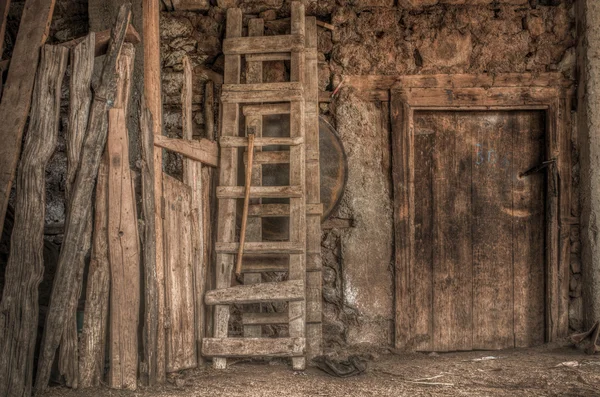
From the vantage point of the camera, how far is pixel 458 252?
495 centimetres

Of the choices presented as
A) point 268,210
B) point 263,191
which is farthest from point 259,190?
point 268,210

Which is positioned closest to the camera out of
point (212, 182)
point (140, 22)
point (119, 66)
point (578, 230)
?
point (119, 66)

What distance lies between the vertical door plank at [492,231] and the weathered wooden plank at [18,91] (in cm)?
312

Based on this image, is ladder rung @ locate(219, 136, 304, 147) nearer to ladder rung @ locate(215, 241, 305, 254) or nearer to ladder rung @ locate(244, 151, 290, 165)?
ladder rung @ locate(244, 151, 290, 165)

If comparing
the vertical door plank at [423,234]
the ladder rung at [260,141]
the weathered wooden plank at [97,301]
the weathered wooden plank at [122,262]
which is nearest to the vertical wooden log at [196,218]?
the ladder rung at [260,141]

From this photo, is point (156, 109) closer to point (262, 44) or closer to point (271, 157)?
point (271, 157)

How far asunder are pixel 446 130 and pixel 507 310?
1.46 m

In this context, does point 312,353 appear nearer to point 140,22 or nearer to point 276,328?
point 276,328

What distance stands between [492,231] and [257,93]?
2.08m

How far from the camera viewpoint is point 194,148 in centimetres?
429

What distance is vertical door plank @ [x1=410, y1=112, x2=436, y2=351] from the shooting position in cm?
487

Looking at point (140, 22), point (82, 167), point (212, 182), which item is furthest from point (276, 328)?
point (140, 22)

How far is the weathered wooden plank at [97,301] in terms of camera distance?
354 cm

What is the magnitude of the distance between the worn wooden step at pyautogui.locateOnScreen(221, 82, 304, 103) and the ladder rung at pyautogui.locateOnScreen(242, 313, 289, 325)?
1.50m
